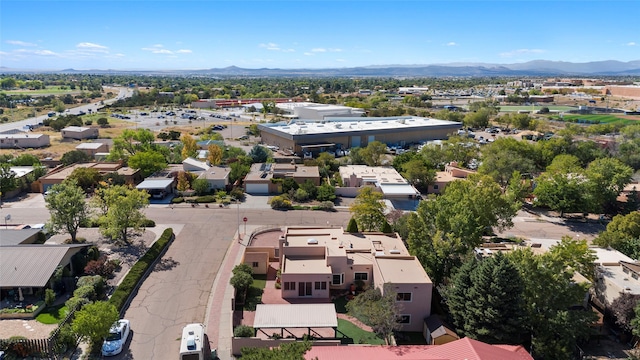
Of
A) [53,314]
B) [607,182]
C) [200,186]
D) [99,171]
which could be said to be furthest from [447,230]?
[99,171]

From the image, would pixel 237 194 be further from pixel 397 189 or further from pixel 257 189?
pixel 397 189

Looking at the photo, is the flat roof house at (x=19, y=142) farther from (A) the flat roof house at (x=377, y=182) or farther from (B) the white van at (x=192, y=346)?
(B) the white van at (x=192, y=346)

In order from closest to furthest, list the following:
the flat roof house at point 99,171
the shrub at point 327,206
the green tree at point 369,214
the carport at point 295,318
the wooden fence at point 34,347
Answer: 1. the wooden fence at point 34,347
2. the carport at point 295,318
3. the green tree at point 369,214
4. the shrub at point 327,206
5. the flat roof house at point 99,171

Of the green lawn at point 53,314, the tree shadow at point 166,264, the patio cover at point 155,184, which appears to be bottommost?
the tree shadow at point 166,264

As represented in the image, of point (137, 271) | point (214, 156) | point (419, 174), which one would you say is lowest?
point (137, 271)

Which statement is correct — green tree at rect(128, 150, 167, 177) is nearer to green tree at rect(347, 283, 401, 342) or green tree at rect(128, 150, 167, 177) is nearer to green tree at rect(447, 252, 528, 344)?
green tree at rect(347, 283, 401, 342)

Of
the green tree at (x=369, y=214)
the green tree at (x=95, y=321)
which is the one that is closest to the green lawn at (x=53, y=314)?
the green tree at (x=95, y=321)
